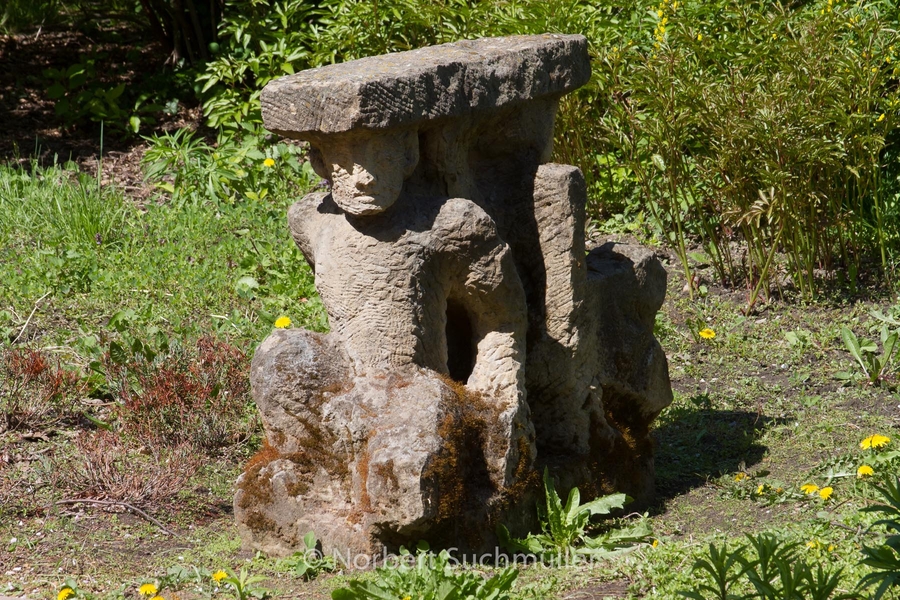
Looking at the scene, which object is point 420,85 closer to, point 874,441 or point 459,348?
point 459,348

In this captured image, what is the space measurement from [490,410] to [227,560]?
3.64 feet

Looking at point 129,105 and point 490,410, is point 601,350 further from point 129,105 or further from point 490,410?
point 129,105

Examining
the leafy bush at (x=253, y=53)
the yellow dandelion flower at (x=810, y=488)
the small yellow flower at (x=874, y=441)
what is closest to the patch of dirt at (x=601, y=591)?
→ the yellow dandelion flower at (x=810, y=488)

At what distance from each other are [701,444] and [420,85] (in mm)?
2515

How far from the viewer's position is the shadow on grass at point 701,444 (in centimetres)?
509

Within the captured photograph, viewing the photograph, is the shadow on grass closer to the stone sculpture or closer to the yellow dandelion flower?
the yellow dandelion flower

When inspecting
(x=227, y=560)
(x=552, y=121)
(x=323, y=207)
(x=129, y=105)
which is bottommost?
(x=227, y=560)

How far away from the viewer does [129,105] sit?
9984 mm

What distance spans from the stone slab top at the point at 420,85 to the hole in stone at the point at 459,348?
834mm

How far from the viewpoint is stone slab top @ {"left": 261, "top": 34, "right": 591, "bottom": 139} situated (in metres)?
3.76

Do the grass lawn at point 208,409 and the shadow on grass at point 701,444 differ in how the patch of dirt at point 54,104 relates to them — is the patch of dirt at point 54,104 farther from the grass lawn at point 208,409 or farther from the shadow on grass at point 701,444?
the shadow on grass at point 701,444

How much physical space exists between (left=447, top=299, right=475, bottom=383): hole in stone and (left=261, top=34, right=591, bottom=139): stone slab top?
2.74 ft

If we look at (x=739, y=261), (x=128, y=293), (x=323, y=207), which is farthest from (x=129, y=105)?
(x=323, y=207)

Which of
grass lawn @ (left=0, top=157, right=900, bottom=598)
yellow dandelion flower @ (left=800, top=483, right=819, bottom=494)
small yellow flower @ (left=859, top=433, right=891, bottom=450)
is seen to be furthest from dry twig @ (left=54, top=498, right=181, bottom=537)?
small yellow flower @ (left=859, top=433, right=891, bottom=450)
